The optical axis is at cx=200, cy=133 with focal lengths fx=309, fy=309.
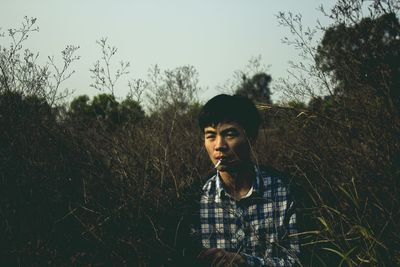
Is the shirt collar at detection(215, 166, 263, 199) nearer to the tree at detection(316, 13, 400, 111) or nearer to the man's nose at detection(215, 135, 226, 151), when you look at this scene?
the man's nose at detection(215, 135, 226, 151)

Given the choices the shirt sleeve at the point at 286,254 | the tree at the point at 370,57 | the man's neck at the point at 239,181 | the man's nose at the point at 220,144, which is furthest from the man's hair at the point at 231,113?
the tree at the point at 370,57

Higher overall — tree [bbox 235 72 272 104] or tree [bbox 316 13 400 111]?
tree [bbox 235 72 272 104]

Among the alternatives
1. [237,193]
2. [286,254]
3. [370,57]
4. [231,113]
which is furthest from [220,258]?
[370,57]

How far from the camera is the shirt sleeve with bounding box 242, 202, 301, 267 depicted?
Result: 4.88 feet

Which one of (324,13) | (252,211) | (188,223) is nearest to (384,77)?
(324,13)

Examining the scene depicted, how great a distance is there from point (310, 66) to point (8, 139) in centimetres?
243

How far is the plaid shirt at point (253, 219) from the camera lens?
1709 mm

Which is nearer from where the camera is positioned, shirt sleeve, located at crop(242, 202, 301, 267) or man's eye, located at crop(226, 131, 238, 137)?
shirt sleeve, located at crop(242, 202, 301, 267)

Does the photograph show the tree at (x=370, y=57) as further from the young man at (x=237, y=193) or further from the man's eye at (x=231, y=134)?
the man's eye at (x=231, y=134)

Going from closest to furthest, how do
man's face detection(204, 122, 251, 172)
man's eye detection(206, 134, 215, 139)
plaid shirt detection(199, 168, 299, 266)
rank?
plaid shirt detection(199, 168, 299, 266)
man's face detection(204, 122, 251, 172)
man's eye detection(206, 134, 215, 139)

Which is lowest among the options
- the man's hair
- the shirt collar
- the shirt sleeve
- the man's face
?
the shirt sleeve

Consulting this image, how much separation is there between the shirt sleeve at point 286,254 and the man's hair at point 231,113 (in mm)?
567

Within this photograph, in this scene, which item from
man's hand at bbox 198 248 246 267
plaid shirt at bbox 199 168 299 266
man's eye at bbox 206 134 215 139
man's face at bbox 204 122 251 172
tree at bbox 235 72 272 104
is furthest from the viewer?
tree at bbox 235 72 272 104

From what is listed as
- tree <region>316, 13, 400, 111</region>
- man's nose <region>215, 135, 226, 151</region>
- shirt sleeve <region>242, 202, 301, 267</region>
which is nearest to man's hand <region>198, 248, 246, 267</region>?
shirt sleeve <region>242, 202, 301, 267</region>
